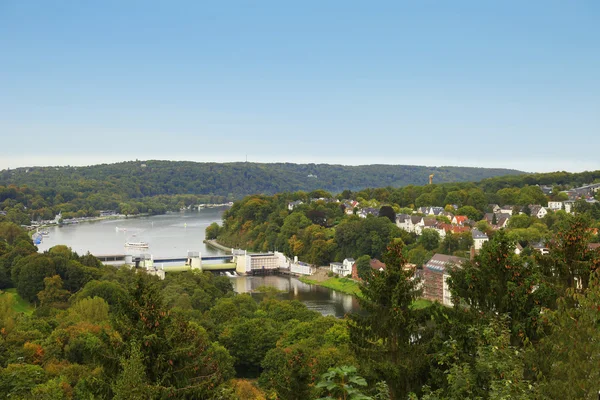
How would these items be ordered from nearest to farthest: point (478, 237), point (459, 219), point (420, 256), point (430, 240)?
point (420, 256)
point (478, 237)
point (430, 240)
point (459, 219)

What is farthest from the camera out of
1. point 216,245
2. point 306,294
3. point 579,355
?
point 216,245

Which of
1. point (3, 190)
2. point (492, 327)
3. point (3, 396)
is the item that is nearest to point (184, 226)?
point (3, 190)

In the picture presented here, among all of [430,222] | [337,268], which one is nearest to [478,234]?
[430,222]

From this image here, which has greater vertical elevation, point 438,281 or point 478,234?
point 478,234

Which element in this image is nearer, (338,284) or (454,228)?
(338,284)

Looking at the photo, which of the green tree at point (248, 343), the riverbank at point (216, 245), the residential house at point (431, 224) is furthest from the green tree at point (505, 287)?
the riverbank at point (216, 245)

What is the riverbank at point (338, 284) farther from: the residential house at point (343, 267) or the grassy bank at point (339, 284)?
the residential house at point (343, 267)

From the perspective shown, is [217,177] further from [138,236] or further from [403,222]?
[403,222]
